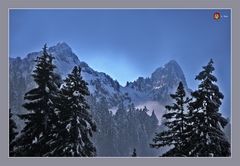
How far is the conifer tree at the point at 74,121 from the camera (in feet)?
31.4

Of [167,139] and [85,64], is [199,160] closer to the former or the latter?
[167,139]

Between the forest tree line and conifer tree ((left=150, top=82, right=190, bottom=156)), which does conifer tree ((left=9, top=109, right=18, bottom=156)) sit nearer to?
the forest tree line

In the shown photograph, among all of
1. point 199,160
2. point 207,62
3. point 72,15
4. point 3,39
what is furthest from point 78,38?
point 199,160

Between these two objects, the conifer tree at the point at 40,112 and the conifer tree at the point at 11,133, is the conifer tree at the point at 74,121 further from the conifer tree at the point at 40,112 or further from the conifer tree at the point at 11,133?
the conifer tree at the point at 11,133

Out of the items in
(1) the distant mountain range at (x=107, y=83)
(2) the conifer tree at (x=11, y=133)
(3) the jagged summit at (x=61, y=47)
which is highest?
(3) the jagged summit at (x=61, y=47)

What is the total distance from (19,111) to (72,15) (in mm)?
1864

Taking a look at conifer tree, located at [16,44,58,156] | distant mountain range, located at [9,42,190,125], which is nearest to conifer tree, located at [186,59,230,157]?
distant mountain range, located at [9,42,190,125]

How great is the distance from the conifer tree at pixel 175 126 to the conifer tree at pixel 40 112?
6.05 ft

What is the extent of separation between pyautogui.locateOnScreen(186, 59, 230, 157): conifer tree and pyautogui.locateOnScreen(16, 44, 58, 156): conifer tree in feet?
7.87

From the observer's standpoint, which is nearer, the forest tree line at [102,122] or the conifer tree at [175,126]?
the forest tree line at [102,122]

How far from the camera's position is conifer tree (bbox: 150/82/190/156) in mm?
9719

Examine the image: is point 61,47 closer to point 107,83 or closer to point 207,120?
point 107,83

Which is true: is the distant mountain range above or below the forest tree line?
above

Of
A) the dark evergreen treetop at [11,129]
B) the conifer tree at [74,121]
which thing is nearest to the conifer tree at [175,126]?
the conifer tree at [74,121]
